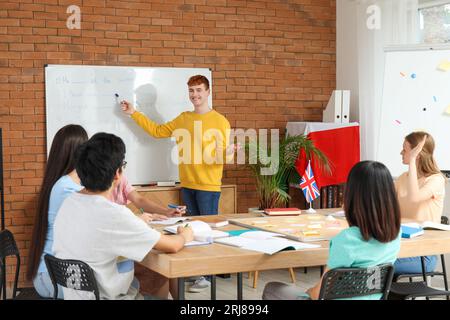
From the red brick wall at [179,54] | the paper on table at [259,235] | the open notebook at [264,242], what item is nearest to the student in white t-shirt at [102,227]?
the open notebook at [264,242]

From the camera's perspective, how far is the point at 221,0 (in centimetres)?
659

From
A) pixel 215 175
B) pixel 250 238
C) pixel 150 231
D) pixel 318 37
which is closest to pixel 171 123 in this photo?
pixel 215 175

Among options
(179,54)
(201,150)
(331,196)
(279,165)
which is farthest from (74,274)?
(331,196)

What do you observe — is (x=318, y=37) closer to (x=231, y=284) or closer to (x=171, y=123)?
(x=171, y=123)

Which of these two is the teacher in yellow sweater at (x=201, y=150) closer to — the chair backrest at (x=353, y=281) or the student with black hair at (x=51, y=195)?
the student with black hair at (x=51, y=195)

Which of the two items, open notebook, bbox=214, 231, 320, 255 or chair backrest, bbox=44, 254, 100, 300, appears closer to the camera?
chair backrest, bbox=44, 254, 100, 300

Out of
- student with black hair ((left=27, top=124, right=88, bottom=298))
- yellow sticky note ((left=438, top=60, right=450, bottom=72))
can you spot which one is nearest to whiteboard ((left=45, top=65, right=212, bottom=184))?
yellow sticky note ((left=438, top=60, right=450, bottom=72))

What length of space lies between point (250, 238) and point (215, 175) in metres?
2.51

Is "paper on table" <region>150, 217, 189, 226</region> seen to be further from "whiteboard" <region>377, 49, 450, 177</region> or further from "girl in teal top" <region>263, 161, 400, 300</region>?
"whiteboard" <region>377, 49, 450, 177</region>

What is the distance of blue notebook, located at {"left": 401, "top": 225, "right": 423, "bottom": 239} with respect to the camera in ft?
11.5

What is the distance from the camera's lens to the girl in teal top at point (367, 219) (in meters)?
2.86

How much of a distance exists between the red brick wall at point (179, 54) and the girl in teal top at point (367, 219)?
372cm

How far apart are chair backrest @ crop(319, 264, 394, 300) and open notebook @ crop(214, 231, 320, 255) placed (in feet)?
1.04

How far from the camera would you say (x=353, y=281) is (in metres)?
2.89
